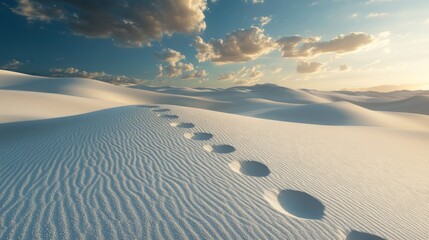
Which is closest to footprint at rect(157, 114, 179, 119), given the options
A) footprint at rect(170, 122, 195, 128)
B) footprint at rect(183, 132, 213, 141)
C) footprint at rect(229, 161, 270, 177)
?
footprint at rect(170, 122, 195, 128)

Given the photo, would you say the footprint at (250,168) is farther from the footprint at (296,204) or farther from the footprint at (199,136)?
the footprint at (199,136)

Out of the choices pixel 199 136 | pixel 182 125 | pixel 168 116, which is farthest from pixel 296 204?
pixel 168 116

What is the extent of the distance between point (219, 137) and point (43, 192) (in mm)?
4287

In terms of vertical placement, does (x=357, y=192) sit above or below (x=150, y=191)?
below

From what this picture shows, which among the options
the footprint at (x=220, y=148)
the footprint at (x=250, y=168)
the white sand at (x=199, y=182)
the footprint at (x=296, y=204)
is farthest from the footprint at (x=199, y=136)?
the footprint at (x=296, y=204)

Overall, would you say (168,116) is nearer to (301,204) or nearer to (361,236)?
(301,204)

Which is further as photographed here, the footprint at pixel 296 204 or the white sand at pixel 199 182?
the footprint at pixel 296 204

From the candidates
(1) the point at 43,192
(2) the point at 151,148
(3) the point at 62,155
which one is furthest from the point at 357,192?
(3) the point at 62,155

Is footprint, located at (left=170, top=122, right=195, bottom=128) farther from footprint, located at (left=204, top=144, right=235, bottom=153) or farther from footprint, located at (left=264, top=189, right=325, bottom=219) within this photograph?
footprint, located at (left=264, top=189, right=325, bottom=219)

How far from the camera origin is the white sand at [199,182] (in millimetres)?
2885

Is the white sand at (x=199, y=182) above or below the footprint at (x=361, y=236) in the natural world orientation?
above

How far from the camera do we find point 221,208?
10.6 ft

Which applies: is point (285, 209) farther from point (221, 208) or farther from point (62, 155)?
point (62, 155)

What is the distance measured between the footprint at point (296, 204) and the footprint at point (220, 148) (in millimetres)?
2067
